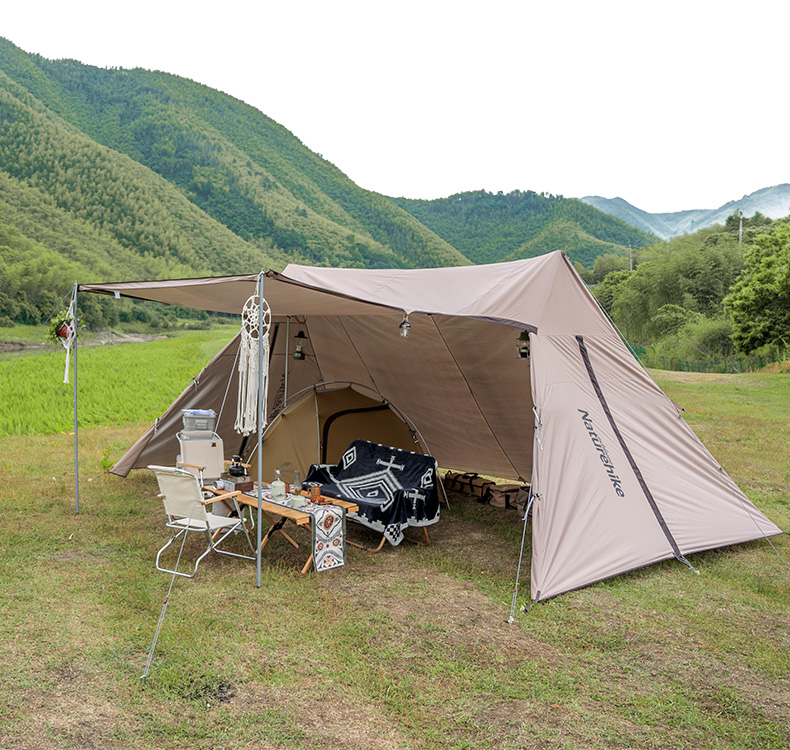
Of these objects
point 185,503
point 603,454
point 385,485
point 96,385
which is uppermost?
point 603,454

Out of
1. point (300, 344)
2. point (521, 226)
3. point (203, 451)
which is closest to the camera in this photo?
point (203, 451)

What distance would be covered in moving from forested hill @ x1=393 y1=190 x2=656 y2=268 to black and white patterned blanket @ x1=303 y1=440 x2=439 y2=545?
138ft

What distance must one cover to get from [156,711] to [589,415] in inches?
119

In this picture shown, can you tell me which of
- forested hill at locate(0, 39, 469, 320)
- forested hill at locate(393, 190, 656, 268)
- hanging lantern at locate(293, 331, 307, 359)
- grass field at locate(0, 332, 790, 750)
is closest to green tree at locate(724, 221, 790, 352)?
hanging lantern at locate(293, 331, 307, 359)

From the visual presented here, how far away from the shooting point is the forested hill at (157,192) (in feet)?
109

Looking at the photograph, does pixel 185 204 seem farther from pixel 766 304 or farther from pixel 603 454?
pixel 603 454

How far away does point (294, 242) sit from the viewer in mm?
43000

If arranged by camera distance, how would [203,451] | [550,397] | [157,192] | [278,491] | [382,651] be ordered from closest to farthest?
1. [382,651]
2. [550,397]
3. [278,491]
4. [203,451]
5. [157,192]

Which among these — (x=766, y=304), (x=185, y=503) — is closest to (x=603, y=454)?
(x=185, y=503)

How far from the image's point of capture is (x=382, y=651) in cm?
330

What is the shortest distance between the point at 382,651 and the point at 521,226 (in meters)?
49.1

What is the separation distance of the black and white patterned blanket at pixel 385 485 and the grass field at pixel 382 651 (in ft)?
0.78

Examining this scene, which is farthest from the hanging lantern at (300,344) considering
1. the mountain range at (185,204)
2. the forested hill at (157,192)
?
the forested hill at (157,192)

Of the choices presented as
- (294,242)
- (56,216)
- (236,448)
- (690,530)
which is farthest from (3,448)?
(294,242)
